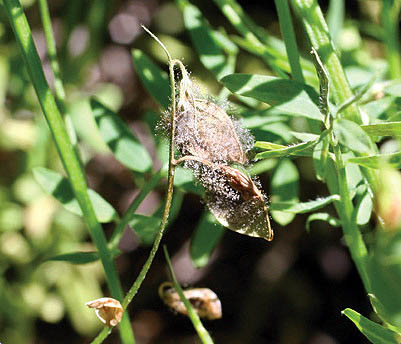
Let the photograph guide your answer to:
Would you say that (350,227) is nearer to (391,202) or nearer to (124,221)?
(391,202)

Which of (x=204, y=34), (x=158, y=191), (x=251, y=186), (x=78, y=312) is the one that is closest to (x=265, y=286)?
(x=158, y=191)

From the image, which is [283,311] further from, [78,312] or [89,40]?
[89,40]

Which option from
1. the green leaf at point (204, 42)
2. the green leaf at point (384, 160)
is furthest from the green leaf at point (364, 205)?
the green leaf at point (204, 42)

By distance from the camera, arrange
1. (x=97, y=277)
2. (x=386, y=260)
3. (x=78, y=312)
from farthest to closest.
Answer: (x=97, y=277) < (x=78, y=312) < (x=386, y=260)

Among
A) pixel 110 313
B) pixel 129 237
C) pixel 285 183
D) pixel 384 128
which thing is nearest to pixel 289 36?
pixel 384 128

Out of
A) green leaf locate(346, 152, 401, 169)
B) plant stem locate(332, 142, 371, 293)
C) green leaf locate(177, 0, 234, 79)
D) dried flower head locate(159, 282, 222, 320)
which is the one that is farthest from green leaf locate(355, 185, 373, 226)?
green leaf locate(177, 0, 234, 79)

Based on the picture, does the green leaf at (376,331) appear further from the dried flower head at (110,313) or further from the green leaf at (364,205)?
the dried flower head at (110,313)
